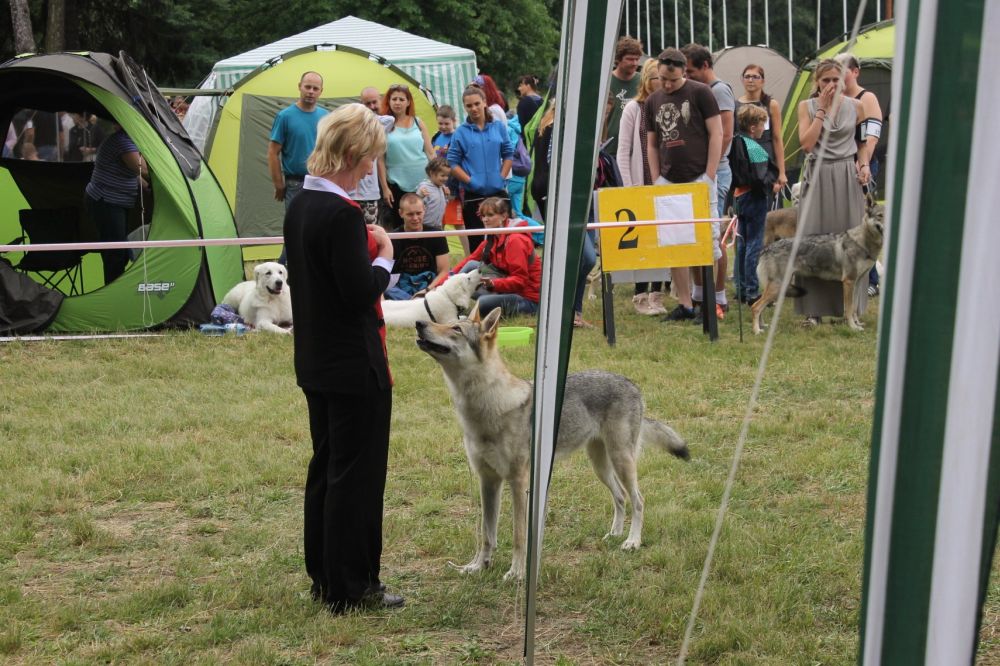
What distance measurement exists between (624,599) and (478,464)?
752 millimetres

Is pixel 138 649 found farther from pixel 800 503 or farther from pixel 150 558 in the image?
pixel 800 503

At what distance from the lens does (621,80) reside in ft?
31.4

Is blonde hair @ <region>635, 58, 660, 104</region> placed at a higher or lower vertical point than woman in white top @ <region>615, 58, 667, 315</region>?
higher

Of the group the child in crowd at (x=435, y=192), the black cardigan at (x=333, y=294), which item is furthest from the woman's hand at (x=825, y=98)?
the black cardigan at (x=333, y=294)

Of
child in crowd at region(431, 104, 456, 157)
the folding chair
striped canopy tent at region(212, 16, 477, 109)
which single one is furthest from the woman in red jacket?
striped canopy tent at region(212, 16, 477, 109)

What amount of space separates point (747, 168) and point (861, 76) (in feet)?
22.6

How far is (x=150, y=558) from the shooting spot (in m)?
4.38

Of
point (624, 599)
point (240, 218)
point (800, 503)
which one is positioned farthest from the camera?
point (240, 218)

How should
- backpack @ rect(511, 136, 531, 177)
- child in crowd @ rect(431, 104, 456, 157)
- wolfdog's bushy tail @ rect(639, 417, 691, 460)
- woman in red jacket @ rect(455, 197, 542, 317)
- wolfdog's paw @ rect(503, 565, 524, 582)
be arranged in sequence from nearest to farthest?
1. wolfdog's paw @ rect(503, 565, 524, 582)
2. wolfdog's bushy tail @ rect(639, 417, 691, 460)
3. woman in red jacket @ rect(455, 197, 542, 317)
4. backpack @ rect(511, 136, 531, 177)
5. child in crowd @ rect(431, 104, 456, 157)

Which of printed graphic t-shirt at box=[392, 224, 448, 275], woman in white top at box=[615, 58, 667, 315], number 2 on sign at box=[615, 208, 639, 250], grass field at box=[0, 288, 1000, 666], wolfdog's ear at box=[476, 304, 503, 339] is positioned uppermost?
woman in white top at box=[615, 58, 667, 315]

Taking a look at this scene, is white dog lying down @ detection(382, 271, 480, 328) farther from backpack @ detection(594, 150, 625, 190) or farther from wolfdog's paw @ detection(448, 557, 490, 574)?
wolfdog's paw @ detection(448, 557, 490, 574)

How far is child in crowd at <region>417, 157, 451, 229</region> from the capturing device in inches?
418

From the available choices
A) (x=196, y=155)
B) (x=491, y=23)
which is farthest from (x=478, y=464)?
(x=491, y=23)

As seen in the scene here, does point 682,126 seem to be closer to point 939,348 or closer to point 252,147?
point 252,147
